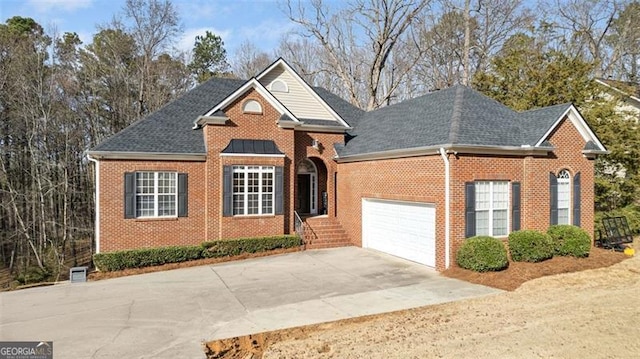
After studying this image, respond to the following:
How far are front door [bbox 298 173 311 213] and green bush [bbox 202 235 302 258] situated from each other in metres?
4.74

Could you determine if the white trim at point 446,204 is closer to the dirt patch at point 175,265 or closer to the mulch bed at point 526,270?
the mulch bed at point 526,270

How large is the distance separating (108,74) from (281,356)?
2686 cm

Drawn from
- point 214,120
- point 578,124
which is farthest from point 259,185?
point 578,124

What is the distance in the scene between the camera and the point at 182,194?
50.9 ft

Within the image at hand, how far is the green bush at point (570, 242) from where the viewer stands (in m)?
12.5

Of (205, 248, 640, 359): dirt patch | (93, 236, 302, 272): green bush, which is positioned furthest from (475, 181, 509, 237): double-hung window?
(93, 236, 302, 272): green bush

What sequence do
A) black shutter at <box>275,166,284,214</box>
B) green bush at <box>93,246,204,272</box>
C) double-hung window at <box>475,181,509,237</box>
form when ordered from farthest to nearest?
1. black shutter at <box>275,166,284,214</box>
2. green bush at <box>93,246,204,272</box>
3. double-hung window at <box>475,181,509,237</box>

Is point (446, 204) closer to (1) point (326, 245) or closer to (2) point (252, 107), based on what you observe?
(1) point (326, 245)

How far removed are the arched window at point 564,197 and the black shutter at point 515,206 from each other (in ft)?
6.38

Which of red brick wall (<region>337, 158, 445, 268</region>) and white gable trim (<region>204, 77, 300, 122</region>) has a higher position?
white gable trim (<region>204, 77, 300, 122</region>)

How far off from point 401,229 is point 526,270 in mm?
4436

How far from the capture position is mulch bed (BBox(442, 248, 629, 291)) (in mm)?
10750

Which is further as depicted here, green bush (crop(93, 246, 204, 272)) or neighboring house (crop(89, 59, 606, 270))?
green bush (crop(93, 246, 204, 272))

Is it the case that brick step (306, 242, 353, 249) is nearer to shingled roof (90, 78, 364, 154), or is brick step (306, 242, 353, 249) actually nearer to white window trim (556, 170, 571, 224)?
shingled roof (90, 78, 364, 154)
